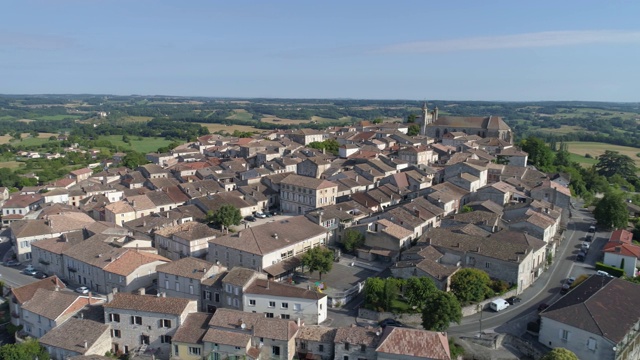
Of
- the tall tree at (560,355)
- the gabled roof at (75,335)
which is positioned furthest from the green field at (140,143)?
the tall tree at (560,355)

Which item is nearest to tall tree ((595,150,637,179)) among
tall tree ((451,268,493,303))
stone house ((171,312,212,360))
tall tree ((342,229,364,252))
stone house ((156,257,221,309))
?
tall tree ((342,229,364,252))

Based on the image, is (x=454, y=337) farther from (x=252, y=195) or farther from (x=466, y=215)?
(x=252, y=195)

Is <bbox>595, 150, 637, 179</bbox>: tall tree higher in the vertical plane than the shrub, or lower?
higher

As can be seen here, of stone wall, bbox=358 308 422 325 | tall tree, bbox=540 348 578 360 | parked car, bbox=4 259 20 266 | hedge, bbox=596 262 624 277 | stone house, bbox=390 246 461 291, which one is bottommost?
parked car, bbox=4 259 20 266

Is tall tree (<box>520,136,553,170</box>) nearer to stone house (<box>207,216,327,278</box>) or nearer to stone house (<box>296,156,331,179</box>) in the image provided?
stone house (<box>296,156,331,179</box>)

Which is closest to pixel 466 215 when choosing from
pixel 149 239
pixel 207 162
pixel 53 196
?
pixel 149 239

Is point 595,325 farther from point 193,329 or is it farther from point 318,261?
A: point 193,329

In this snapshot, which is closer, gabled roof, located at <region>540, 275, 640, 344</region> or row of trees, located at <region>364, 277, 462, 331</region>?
gabled roof, located at <region>540, 275, 640, 344</region>

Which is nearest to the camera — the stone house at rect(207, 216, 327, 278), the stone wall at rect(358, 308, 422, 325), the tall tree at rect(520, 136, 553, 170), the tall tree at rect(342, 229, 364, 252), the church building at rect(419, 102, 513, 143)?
the stone wall at rect(358, 308, 422, 325)
